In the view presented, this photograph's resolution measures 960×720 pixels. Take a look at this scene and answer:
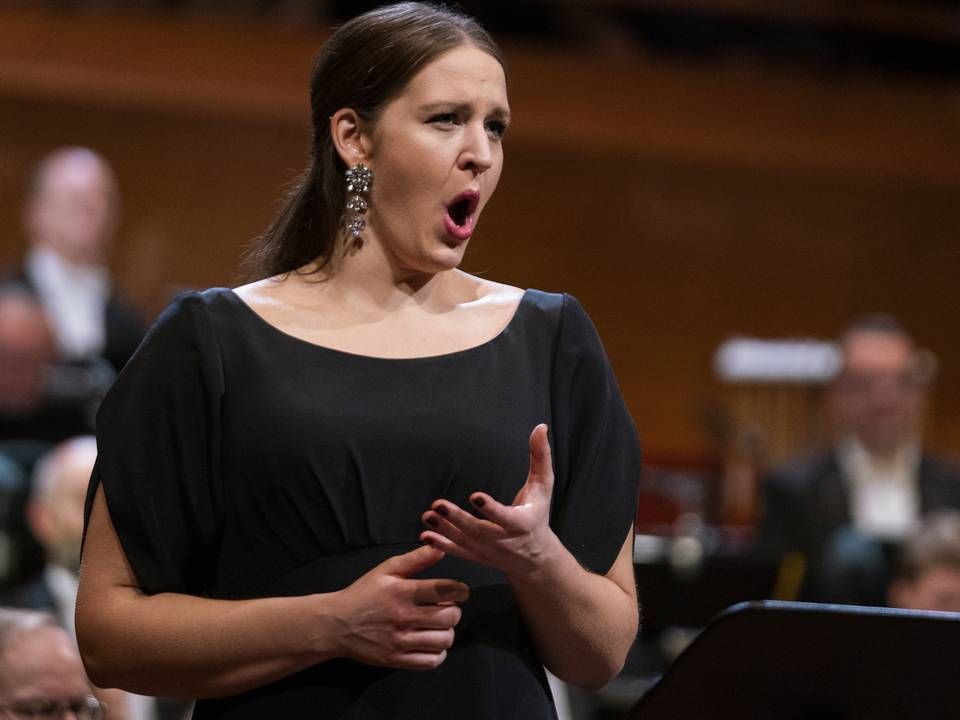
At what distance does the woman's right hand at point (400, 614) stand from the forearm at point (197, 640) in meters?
0.03

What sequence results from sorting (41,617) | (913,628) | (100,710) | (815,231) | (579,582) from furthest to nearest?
(815,231), (41,617), (100,710), (579,582), (913,628)

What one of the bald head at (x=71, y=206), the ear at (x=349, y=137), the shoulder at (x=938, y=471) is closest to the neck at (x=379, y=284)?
the ear at (x=349, y=137)

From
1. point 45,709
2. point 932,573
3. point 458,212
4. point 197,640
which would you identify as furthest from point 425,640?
point 932,573

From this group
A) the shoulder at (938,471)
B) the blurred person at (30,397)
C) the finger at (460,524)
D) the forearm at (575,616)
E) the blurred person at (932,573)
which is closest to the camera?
the finger at (460,524)

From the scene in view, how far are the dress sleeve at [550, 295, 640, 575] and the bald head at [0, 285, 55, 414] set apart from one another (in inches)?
135

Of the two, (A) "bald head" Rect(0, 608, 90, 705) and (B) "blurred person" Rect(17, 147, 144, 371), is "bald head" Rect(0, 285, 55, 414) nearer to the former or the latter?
(B) "blurred person" Rect(17, 147, 144, 371)

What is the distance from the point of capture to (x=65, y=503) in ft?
12.9

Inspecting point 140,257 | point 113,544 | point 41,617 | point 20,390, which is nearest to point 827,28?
point 140,257

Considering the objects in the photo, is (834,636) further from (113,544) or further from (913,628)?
(113,544)

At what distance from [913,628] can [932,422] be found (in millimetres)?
6854

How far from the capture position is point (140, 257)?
291 inches

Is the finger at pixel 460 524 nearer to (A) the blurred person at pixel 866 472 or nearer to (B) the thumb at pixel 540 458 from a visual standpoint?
(B) the thumb at pixel 540 458

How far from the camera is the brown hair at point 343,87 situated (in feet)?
5.79

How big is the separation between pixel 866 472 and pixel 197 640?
13.0 ft
